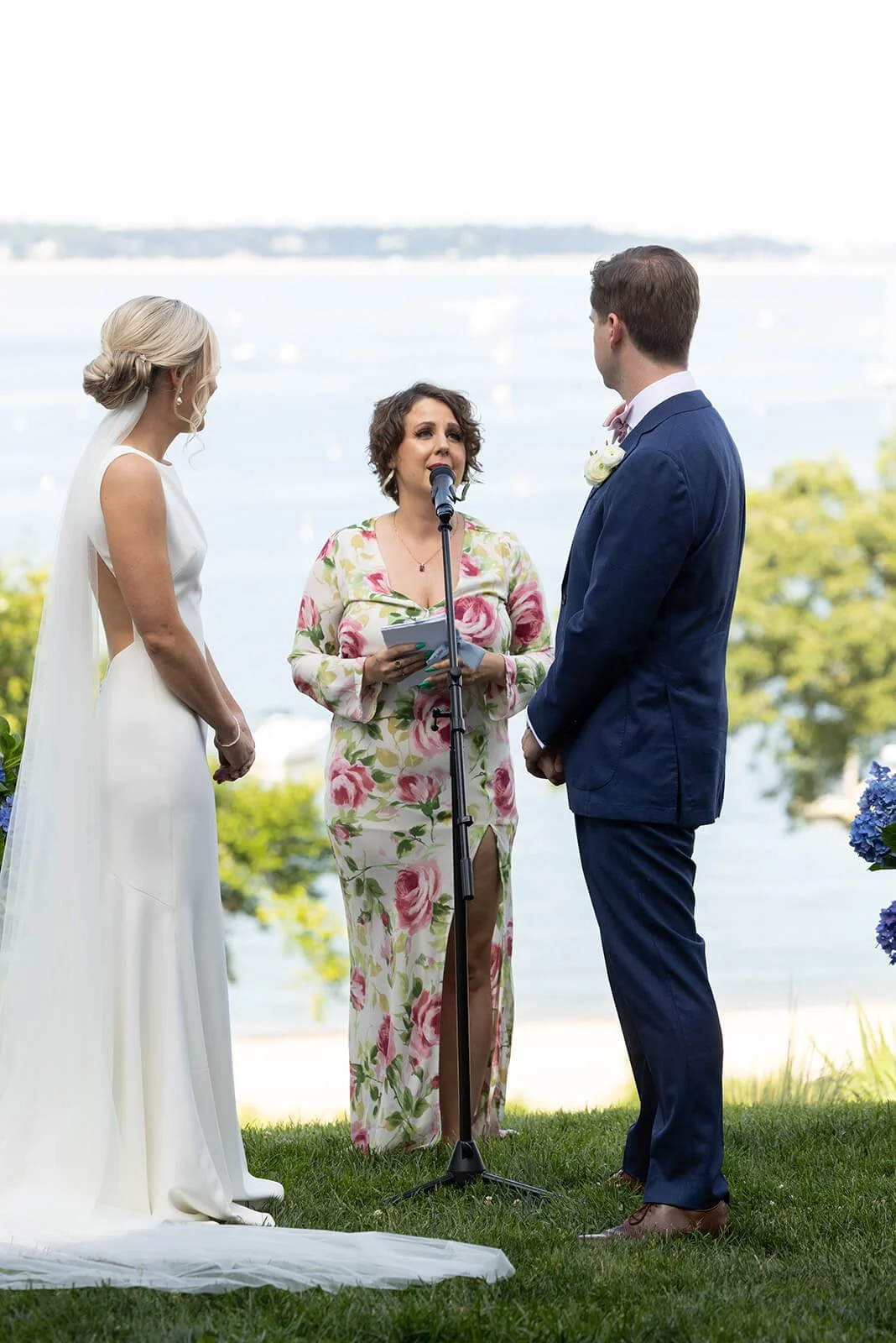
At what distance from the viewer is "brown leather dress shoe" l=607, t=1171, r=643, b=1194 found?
4238 millimetres

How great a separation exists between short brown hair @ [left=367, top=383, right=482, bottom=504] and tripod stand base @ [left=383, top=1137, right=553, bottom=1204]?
6.86 ft

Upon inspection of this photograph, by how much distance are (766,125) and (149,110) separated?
7.11 meters

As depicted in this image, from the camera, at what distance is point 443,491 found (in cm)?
439

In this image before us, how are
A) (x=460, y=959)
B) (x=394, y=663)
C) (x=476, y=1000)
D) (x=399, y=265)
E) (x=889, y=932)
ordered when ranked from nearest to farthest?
1. (x=460, y=959)
2. (x=889, y=932)
3. (x=394, y=663)
4. (x=476, y=1000)
5. (x=399, y=265)

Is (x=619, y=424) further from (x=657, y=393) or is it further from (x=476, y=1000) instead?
(x=476, y=1000)

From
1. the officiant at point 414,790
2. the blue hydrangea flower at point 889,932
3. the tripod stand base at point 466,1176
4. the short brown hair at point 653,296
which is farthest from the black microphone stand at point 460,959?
the blue hydrangea flower at point 889,932

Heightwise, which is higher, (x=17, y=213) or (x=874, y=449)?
(x=17, y=213)

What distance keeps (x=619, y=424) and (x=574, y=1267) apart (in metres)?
1.96

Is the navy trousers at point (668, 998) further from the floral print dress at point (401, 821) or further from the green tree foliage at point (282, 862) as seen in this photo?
the green tree foliage at point (282, 862)

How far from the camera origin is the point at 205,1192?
381cm

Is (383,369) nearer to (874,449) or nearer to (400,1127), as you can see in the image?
(874,449)

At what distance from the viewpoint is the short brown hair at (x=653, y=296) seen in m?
3.85

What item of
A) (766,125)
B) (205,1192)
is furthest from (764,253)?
(205,1192)

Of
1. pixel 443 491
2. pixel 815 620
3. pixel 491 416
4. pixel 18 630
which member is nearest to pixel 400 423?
pixel 443 491
